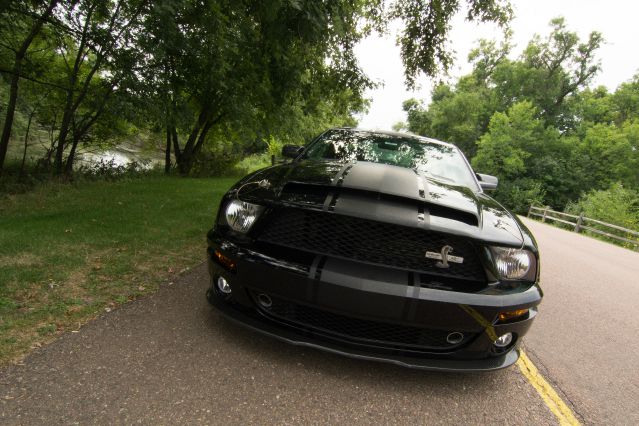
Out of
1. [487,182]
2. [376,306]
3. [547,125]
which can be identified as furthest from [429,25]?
[547,125]

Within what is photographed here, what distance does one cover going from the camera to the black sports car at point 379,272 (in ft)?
6.12

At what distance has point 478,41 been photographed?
40062mm

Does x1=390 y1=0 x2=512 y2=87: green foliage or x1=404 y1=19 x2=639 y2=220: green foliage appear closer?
x1=390 y1=0 x2=512 y2=87: green foliage

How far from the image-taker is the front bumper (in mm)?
1834

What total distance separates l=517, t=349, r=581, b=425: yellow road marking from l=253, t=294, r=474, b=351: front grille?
737mm

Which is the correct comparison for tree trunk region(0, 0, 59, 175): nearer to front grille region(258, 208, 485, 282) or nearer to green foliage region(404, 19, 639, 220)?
front grille region(258, 208, 485, 282)

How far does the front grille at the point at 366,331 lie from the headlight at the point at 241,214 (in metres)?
0.47

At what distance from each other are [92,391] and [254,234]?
3.65 feet

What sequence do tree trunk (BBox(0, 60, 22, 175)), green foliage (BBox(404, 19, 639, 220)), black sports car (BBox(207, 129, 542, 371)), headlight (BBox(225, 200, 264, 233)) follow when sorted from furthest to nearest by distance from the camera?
green foliage (BBox(404, 19, 639, 220)) → tree trunk (BBox(0, 60, 22, 175)) → headlight (BBox(225, 200, 264, 233)) → black sports car (BBox(207, 129, 542, 371))

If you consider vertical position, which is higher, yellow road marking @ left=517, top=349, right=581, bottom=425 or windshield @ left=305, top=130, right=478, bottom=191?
windshield @ left=305, top=130, right=478, bottom=191

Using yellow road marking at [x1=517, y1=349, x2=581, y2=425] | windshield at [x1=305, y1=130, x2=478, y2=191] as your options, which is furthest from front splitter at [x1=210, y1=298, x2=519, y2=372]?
windshield at [x1=305, y1=130, x2=478, y2=191]

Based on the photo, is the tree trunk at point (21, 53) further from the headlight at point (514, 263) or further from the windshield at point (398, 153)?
the headlight at point (514, 263)

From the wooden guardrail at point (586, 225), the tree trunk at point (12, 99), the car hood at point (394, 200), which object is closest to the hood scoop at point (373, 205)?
the car hood at point (394, 200)

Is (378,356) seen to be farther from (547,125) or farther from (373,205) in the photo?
(547,125)
